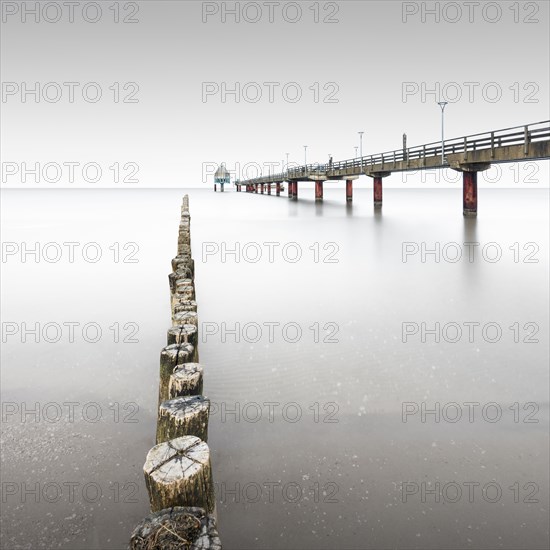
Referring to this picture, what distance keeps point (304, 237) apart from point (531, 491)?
73.5ft

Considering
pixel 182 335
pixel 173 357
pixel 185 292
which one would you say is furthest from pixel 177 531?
pixel 185 292

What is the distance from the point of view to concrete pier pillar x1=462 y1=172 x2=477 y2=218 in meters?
31.0

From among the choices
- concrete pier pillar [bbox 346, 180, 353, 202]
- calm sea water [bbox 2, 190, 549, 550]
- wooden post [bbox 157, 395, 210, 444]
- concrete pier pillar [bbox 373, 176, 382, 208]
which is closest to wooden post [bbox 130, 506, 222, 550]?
wooden post [bbox 157, 395, 210, 444]

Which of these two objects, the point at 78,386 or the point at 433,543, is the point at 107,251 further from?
the point at 433,543

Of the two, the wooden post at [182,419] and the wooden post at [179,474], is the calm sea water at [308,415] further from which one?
the wooden post at [179,474]

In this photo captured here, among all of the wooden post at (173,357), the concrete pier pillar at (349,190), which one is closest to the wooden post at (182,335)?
the wooden post at (173,357)

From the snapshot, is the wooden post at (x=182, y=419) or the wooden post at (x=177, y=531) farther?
the wooden post at (x=182, y=419)

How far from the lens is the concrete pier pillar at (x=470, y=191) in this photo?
31039 millimetres

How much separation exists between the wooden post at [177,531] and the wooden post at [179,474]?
15 cm

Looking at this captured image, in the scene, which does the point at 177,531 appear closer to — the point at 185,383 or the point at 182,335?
the point at 185,383

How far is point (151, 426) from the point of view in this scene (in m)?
5.05

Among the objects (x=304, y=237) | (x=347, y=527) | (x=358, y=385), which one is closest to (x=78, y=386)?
(x=358, y=385)

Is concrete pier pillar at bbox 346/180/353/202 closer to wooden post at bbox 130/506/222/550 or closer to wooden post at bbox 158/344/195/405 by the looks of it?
wooden post at bbox 158/344/195/405

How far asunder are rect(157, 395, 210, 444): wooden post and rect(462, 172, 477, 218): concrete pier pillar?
3117 centimetres
